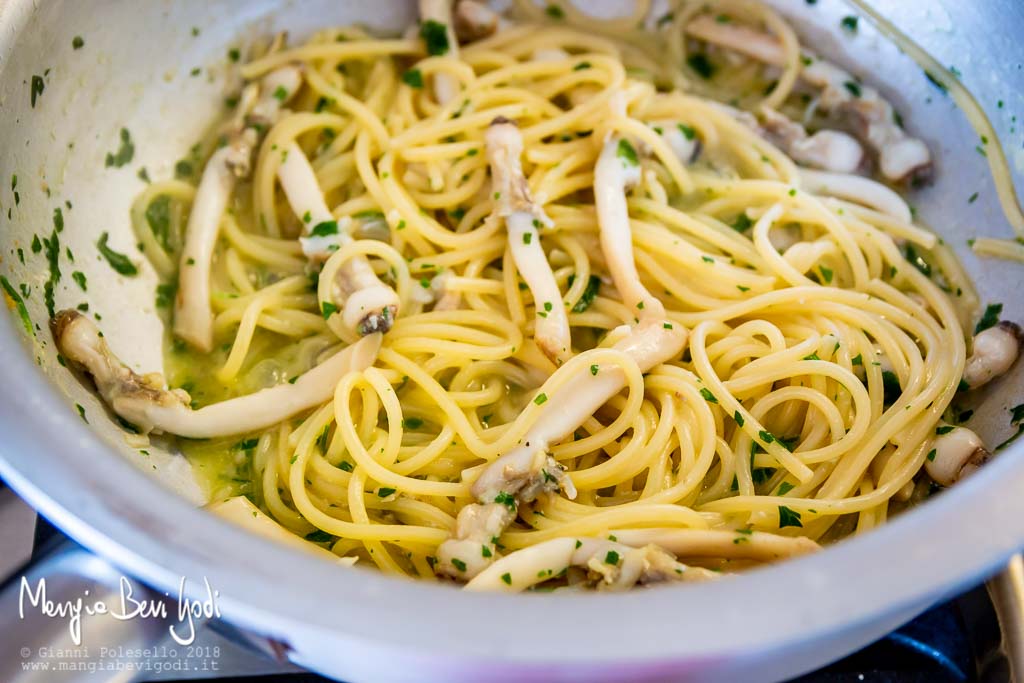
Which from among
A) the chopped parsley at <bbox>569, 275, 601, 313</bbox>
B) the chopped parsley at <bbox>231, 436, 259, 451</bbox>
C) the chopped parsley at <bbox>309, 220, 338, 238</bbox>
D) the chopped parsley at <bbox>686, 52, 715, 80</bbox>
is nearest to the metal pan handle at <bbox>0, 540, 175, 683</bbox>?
the chopped parsley at <bbox>231, 436, 259, 451</bbox>

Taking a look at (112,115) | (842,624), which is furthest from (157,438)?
(842,624)

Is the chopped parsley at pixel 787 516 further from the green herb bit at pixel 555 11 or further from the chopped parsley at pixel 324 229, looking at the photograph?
the green herb bit at pixel 555 11

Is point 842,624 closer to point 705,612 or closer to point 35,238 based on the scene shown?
point 705,612

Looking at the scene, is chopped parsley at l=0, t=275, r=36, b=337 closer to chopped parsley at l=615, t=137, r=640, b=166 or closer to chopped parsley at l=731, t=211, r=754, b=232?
chopped parsley at l=615, t=137, r=640, b=166

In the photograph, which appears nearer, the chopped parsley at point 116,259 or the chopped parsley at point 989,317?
the chopped parsley at point 989,317

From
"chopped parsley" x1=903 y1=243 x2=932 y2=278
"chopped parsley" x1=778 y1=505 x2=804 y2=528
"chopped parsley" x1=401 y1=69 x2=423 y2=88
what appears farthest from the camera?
"chopped parsley" x1=401 y1=69 x2=423 y2=88
